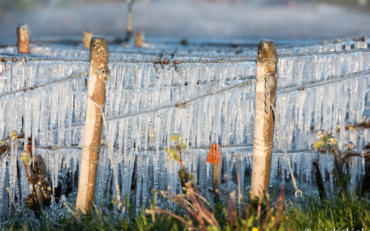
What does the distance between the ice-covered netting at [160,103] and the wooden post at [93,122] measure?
11.5 inches

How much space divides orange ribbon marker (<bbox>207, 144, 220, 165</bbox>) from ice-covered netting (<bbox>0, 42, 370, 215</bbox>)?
96 mm

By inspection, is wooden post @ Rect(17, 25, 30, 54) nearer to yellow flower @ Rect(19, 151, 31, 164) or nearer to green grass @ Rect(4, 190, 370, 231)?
yellow flower @ Rect(19, 151, 31, 164)

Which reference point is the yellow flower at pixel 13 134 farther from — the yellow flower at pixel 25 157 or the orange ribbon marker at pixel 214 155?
the orange ribbon marker at pixel 214 155

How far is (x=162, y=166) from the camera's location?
4273 millimetres

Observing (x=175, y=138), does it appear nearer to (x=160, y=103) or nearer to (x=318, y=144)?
(x=160, y=103)

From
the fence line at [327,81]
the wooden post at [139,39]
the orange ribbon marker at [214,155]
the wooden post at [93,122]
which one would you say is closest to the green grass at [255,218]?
the wooden post at [93,122]

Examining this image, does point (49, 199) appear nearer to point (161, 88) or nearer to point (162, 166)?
point (162, 166)

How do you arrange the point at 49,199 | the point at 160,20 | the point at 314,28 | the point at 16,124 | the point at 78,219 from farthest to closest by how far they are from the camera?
the point at 160,20, the point at 314,28, the point at 49,199, the point at 16,124, the point at 78,219

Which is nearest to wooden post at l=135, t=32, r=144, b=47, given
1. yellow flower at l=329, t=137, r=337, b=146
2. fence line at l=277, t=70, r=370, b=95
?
fence line at l=277, t=70, r=370, b=95

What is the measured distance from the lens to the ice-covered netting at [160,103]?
3988 millimetres

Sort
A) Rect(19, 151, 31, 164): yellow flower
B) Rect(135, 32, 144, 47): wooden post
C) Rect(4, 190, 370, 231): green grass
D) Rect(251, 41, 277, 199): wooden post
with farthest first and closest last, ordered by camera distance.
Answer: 1. Rect(135, 32, 144, 47): wooden post
2. Rect(19, 151, 31, 164): yellow flower
3. Rect(251, 41, 277, 199): wooden post
4. Rect(4, 190, 370, 231): green grass

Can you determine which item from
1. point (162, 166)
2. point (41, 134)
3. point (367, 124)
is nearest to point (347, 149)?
point (367, 124)

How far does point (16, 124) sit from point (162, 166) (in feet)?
4.64

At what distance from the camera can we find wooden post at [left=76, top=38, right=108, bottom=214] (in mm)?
3568
